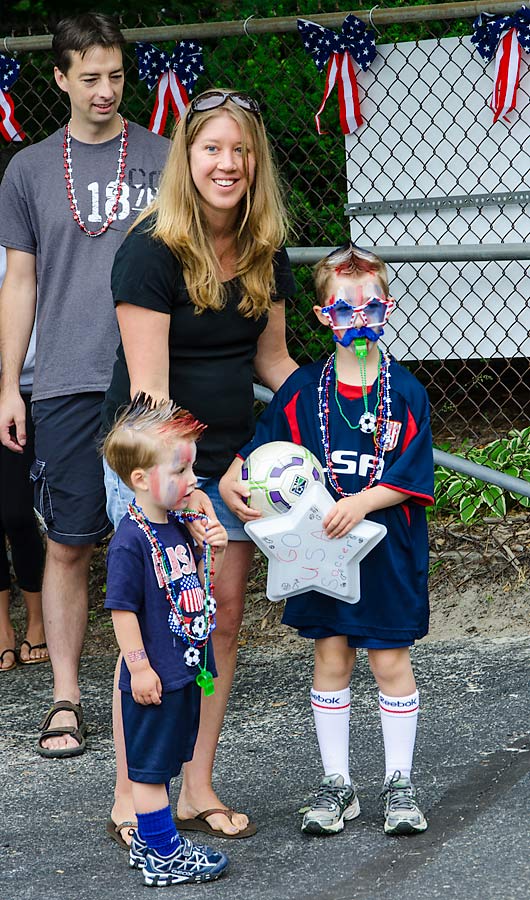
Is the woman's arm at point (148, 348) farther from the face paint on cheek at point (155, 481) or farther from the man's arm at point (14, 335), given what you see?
the man's arm at point (14, 335)

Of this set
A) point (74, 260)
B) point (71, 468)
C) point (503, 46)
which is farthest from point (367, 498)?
point (503, 46)

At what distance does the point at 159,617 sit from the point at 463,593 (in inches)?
98.6

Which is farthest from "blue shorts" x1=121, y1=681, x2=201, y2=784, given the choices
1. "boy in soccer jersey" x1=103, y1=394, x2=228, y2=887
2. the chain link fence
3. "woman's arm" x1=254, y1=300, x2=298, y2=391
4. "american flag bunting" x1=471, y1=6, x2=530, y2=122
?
"american flag bunting" x1=471, y1=6, x2=530, y2=122

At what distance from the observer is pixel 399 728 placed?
3.15m

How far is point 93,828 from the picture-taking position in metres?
3.32

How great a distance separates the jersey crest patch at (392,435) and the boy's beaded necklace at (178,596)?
0.53m

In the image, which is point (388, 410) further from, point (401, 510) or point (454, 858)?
point (454, 858)

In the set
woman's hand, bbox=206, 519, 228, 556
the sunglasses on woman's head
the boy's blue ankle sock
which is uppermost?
the sunglasses on woman's head

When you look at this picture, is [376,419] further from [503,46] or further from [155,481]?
[503,46]

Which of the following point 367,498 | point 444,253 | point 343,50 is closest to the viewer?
point 367,498

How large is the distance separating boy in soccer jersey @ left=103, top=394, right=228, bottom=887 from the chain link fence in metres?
1.80

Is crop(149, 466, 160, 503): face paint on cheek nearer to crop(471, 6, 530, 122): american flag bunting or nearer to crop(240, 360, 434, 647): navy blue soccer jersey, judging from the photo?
crop(240, 360, 434, 647): navy blue soccer jersey

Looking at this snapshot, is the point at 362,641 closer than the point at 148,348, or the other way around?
the point at 148,348

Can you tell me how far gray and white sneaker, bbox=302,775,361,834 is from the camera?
10.2 ft
